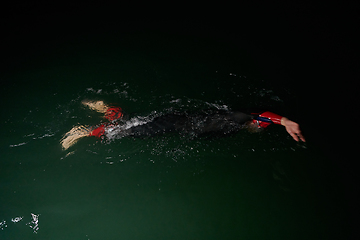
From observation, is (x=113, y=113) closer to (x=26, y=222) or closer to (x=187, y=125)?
(x=187, y=125)

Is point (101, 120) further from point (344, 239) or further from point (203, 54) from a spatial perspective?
point (344, 239)

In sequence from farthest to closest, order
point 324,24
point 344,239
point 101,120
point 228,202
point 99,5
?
1. point 99,5
2. point 324,24
3. point 101,120
4. point 228,202
5. point 344,239

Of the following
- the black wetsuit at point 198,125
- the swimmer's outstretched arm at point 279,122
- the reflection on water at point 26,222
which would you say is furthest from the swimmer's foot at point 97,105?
the swimmer's outstretched arm at point 279,122

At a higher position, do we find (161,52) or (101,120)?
(161,52)

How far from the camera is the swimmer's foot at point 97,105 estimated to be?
2.54m

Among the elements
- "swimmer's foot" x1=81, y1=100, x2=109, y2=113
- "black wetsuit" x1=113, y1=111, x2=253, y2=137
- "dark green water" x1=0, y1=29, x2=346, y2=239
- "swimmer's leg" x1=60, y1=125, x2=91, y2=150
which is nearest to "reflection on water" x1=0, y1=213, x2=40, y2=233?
"dark green water" x1=0, y1=29, x2=346, y2=239

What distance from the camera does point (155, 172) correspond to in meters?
2.07

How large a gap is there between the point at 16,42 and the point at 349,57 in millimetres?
5794

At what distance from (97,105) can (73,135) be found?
→ 19.2 inches

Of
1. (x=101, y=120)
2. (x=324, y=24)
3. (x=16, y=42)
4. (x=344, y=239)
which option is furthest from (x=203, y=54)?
(x=16, y=42)

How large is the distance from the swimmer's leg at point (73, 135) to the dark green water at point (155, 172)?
70 millimetres

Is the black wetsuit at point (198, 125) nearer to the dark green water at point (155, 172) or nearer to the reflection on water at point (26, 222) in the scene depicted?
the dark green water at point (155, 172)

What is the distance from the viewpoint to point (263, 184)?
2002 millimetres

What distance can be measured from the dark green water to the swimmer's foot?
0.26 ft
